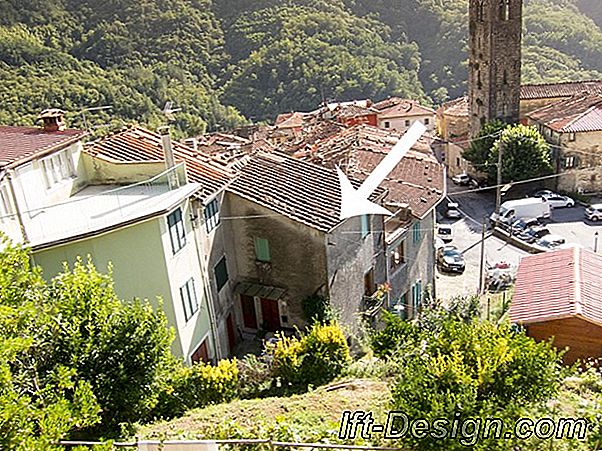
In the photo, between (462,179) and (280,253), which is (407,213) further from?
(462,179)

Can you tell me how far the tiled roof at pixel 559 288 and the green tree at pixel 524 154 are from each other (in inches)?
1141

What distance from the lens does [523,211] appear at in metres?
41.0

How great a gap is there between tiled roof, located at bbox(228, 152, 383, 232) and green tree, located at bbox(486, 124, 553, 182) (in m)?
30.1

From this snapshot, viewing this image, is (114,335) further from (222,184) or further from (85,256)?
(222,184)

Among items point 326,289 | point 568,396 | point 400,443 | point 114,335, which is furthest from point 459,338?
point 326,289

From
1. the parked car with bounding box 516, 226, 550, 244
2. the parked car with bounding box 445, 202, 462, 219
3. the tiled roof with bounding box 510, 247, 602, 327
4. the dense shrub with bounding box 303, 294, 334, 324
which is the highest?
the tiled roof with bounding box 510, 247, 602, 327

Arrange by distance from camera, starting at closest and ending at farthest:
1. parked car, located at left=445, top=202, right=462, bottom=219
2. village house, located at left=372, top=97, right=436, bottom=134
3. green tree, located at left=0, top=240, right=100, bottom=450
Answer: green tree, located at left=0, top=240, right=100, bottom=450 → parked car, located at left=445, top=202, right=462, bottom=219 → village house, located at left=372, top=97, right=436, bottom=134

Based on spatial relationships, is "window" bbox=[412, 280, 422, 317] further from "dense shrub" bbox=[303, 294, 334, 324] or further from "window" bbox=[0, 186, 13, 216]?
"window" bbox=[0, 186, 13, 216]

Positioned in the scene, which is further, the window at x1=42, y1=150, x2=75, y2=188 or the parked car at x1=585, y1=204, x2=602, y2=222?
the parked car at x1=585, y1=204, x2=602, y2=222

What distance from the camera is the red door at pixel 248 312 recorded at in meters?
19.3

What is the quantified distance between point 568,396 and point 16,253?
1036cm

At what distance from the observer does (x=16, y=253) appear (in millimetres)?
8414

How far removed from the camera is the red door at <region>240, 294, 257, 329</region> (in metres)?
19.3

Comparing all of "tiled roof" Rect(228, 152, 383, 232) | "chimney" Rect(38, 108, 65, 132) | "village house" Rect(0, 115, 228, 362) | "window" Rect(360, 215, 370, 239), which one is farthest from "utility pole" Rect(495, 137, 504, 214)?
"chimney" Rect(38, 108, 65, 132)
